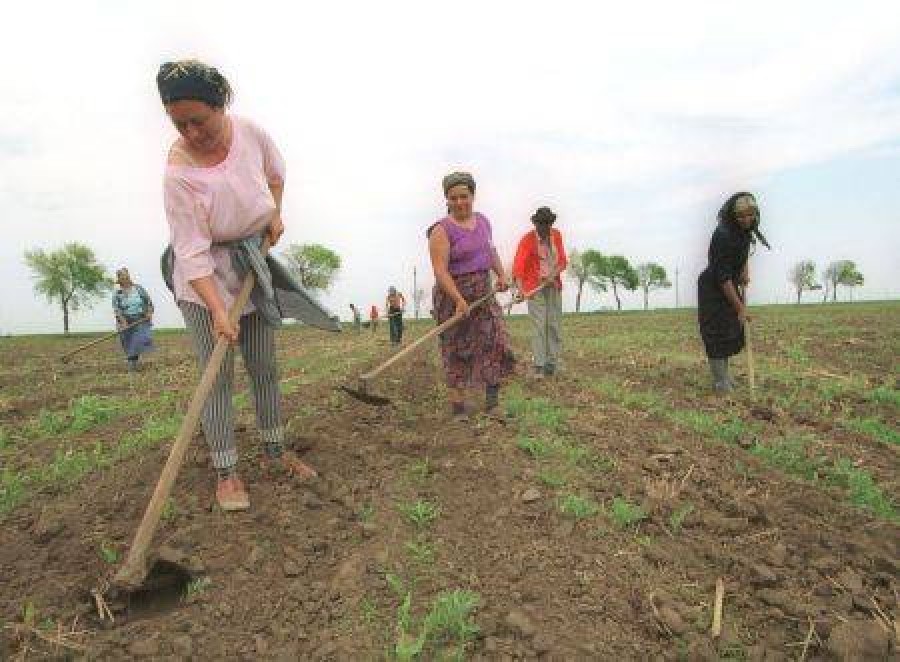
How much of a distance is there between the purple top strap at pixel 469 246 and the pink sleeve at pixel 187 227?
71.4 inches

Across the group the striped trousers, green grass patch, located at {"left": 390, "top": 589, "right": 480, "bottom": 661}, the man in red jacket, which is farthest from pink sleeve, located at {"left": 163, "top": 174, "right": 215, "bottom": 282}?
the man in red jacket

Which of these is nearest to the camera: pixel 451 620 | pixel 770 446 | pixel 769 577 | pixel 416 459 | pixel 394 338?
pixel 451 620

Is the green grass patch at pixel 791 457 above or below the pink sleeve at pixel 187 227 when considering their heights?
below

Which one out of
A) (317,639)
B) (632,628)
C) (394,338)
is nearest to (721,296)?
(632,628)

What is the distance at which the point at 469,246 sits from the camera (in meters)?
4.63

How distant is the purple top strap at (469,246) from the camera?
4562 millimetres

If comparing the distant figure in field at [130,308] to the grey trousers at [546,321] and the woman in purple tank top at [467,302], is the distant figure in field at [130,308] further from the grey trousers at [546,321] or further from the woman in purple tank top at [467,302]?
the woman in purple tank top at [467,302]

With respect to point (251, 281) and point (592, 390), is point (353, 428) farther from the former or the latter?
point (592, 390)

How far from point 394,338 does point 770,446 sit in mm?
11297

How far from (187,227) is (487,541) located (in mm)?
1809

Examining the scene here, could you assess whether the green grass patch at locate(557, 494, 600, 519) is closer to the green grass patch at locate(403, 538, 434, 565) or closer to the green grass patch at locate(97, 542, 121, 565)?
the green grass patch at locate(403, 538, 434, 565)

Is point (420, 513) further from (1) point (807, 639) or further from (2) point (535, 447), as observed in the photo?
(1) point (807, 639)

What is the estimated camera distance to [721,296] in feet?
20.4

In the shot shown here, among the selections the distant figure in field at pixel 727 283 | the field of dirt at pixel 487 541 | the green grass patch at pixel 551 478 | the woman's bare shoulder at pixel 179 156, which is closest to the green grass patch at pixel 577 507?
the field of dirt at pixel 487 541
